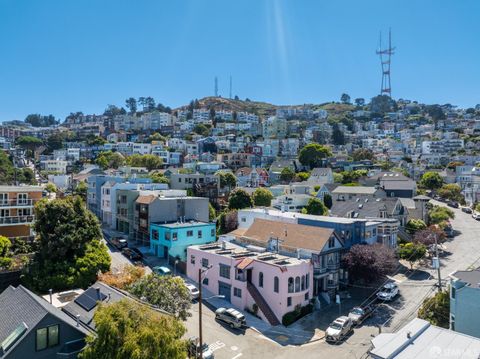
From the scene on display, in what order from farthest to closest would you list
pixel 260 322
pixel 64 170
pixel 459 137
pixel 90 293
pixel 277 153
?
pixel 459 137 < pixel 277 153 < pixel 64 170 < pixel 260 322 < pixel 90 293

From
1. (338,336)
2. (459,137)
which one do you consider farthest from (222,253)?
(459,137)

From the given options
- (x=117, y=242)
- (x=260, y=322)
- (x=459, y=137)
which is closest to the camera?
(x=260, y=322)

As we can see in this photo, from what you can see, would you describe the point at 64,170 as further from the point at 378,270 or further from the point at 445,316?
the point at 445,316

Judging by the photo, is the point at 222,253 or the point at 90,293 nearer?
the point at 90,293

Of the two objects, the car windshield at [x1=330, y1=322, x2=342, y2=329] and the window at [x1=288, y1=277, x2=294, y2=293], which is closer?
the car windshield at [x1=330, y1=322, x2=342, y2=329]

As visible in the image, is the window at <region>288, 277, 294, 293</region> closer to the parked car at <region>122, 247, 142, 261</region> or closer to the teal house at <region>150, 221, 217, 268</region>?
the teal house at <region>150, 221, 217, 268</region>

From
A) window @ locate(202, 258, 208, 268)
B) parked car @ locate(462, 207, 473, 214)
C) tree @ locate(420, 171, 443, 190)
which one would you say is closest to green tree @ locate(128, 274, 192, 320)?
window @ locate(202, 258, 208, 268)

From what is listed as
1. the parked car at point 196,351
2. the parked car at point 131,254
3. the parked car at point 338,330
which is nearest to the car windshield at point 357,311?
the parked car at point 338,330
